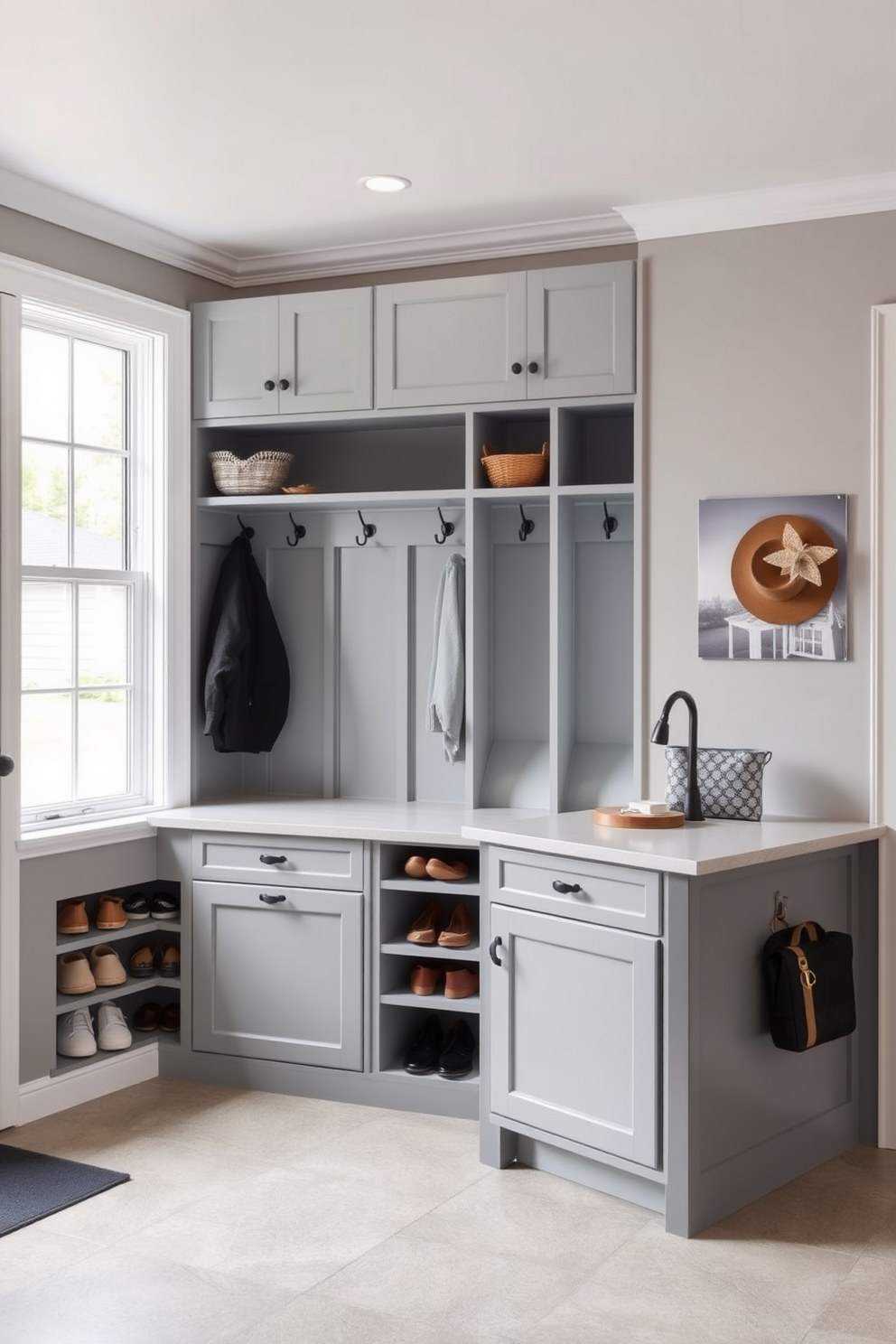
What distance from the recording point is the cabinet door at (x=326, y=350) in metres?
4.12

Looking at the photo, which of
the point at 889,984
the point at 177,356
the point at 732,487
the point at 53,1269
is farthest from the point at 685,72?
the point at 53,1269

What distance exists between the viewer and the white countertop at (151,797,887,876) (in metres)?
3.01

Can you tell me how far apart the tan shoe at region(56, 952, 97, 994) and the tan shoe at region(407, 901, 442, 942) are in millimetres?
959

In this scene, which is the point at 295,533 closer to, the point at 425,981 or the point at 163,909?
the point at 163,909

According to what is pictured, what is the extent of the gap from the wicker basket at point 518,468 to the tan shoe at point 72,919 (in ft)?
5.86

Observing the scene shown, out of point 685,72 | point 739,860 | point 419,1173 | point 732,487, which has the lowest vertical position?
point 419,1173

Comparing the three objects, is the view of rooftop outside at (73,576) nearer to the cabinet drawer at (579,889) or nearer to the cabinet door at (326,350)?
the cabinet door at (326,350)

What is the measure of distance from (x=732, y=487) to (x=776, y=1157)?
1.79 meters

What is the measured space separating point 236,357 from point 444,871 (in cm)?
182

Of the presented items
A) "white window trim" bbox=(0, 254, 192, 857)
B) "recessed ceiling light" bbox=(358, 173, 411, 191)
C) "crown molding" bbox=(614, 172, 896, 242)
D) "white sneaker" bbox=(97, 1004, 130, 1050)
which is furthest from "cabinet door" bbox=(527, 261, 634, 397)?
"white sneaker" bbox=(97, 1004, 130, 1050)

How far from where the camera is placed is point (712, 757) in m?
3.57

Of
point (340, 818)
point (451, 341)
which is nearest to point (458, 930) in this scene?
point (340, 818)

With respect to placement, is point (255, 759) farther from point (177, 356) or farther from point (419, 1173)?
point (419, 1173)

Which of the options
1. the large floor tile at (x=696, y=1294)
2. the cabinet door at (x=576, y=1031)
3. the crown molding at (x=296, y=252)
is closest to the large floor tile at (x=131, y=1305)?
the large floor tile at (x=696, y=1294)
